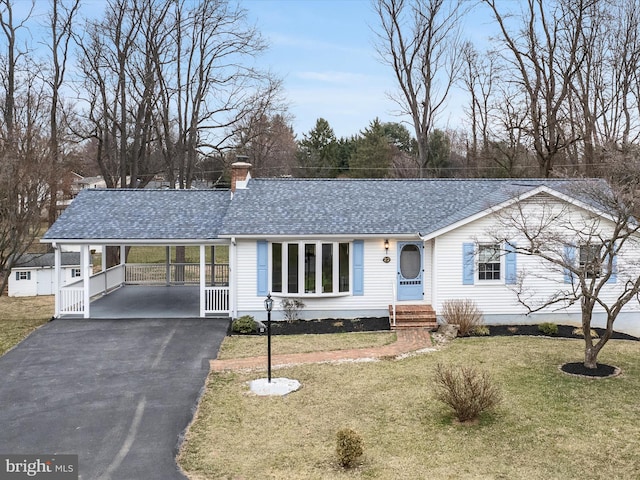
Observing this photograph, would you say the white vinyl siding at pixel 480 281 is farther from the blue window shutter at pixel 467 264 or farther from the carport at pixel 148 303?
the carport at pixel 148 303

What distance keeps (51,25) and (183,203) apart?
1699 centimetres

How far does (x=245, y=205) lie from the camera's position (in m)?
18.8

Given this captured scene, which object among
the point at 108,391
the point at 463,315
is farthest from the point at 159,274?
the point at 463,315

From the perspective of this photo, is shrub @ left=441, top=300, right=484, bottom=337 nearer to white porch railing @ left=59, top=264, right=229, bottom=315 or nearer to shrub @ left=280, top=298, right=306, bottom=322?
shrub @ left=280, top=298, right=306, bottom=322

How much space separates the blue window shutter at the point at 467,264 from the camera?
16.6m

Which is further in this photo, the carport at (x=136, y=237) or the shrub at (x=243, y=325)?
the carport at (x=136, y=237)

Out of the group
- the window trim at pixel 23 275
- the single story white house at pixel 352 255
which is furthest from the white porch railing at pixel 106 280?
the window trim at pixel 23 275

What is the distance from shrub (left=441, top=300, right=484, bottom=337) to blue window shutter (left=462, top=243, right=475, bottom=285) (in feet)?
2.20

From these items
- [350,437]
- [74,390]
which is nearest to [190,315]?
[74,390]

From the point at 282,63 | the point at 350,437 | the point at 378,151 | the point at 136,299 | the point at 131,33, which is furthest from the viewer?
the point at 378,151

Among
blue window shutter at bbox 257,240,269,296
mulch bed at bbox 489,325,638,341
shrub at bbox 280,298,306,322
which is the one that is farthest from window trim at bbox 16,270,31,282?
mulch bed at bbox 489,325,638,341

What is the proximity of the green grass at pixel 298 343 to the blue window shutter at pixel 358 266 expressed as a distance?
6.08 ft

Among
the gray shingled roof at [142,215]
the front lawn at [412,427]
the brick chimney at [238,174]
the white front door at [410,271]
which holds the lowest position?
the front lawn at [412,427]

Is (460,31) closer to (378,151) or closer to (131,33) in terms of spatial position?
(378,151)
